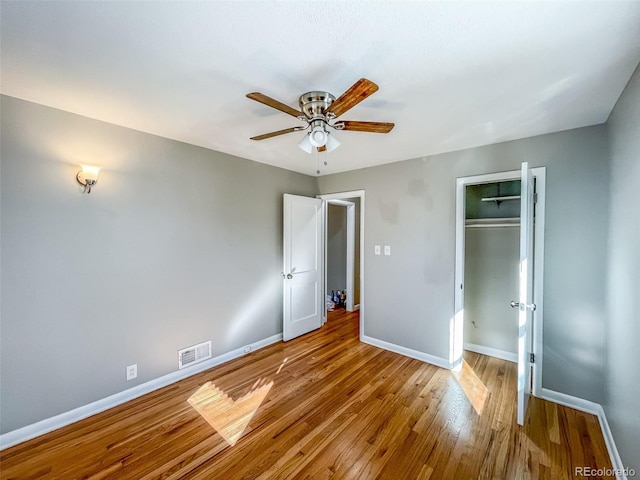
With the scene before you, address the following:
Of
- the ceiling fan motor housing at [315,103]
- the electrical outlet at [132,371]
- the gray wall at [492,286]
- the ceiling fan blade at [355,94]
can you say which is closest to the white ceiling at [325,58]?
the ceiling fan motor housing at [315,103]

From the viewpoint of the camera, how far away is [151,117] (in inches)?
86.7

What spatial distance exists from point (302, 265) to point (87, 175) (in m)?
2.54

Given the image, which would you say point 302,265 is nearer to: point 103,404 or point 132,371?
point 132,371

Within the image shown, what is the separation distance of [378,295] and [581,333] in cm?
193

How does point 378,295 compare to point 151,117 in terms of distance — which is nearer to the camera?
point 151,117

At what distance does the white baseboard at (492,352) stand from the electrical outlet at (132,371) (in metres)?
3.69

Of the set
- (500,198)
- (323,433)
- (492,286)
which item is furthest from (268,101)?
(492,286)

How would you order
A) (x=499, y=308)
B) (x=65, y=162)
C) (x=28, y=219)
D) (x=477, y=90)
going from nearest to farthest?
(x=477, y=90)
(x=28, y=219)
(x=65, y=162)
(x=499, y=308)

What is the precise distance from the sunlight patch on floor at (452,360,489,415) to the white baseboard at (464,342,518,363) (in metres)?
0.40

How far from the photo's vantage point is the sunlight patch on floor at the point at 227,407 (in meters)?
2.08

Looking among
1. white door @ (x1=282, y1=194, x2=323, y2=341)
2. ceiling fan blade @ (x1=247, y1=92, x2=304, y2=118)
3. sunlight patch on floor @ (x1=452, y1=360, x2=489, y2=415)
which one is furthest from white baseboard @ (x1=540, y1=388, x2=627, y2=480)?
ceiling fan blade @ (x1=247, y1=92, x2=304, y2=118)

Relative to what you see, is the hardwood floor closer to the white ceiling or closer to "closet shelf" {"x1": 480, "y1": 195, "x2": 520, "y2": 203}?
"closet shelf" {"x1": 480, "y1": 195, "x2": 520, "y2": 203}

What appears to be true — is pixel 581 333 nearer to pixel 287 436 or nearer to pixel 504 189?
pixel 504 189

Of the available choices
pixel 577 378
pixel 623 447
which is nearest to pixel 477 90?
pixel 623 447
